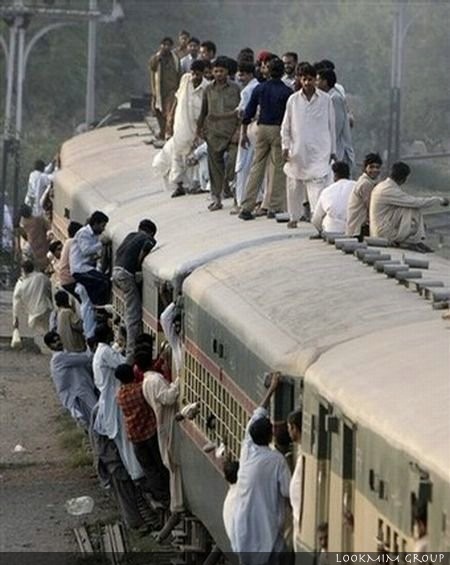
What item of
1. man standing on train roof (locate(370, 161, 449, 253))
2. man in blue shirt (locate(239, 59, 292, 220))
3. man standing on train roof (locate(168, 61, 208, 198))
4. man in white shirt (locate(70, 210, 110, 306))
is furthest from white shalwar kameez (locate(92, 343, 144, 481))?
man standing on train roof (locate(168, 61, 208, 198))

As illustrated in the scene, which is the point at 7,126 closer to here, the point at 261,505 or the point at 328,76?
the point at 328,76

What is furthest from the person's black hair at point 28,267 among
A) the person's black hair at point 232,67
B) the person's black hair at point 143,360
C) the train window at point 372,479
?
the train window at point 372,479

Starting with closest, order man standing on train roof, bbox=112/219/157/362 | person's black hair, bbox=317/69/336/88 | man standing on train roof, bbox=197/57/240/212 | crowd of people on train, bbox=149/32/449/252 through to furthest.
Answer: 1. crowd of people on train, bbox=149/32/449/252
2. man standing on train roof, bbox=112/219/157/362
3. person's black hair, bbox=317/69/336/88
4. man standing on train roof, bbox=197/57/240/212

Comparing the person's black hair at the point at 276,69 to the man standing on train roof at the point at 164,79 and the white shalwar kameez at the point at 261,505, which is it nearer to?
the white shalwar kameez at the point at 261,505

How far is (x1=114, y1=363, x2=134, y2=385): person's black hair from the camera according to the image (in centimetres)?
1481

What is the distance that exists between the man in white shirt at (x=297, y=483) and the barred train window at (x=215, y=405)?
1211 mm

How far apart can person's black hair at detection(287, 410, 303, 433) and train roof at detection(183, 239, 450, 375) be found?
180 millimetres

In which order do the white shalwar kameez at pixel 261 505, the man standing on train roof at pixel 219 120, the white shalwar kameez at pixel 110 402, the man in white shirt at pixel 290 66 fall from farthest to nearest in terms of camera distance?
the man in white shirt at pixel 290 66, the man standing on train roof at pixel 219 120, the white shalwar kameez at pixel 110 402, the white shalwar kameez at pixel 261 505

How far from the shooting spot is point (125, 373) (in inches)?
584

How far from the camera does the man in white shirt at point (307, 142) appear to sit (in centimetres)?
1577

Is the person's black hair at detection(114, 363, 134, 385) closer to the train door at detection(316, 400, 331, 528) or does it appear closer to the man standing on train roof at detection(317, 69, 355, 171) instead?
the man standing on train roof at detection(317, 69, 355, 171)

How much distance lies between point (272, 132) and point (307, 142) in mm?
770

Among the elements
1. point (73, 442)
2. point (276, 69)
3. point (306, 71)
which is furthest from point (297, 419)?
point (73, 442)

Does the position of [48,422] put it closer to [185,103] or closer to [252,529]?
[185,103]
